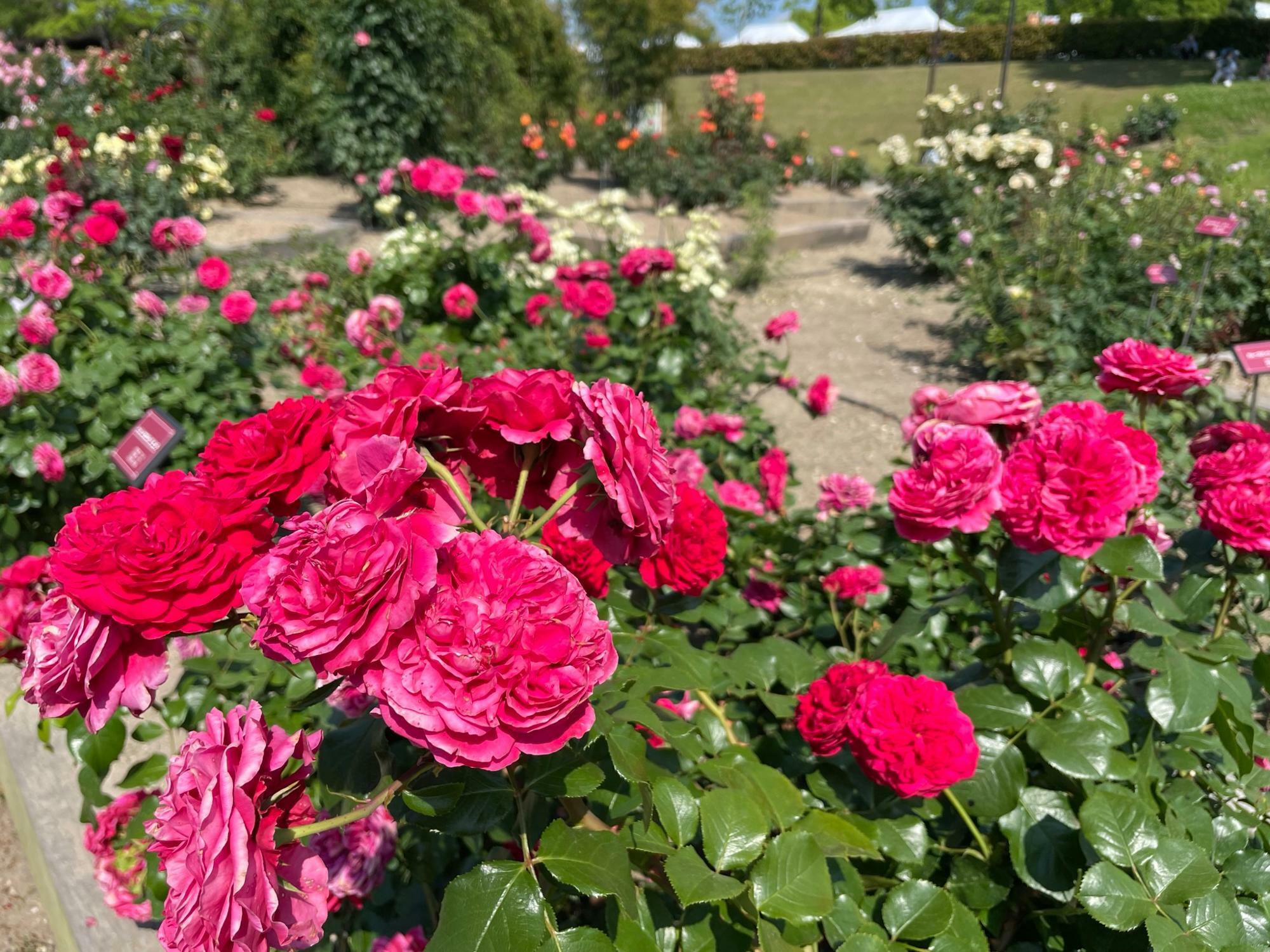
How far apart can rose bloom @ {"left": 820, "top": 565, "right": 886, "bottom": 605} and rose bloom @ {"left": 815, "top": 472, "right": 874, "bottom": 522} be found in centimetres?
30

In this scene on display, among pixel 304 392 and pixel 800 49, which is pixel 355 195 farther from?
pixel 800 49

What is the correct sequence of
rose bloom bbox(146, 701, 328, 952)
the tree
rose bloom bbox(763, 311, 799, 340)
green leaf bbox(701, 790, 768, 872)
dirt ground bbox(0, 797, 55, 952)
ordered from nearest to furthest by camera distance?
rose bloom bbox(146, 701, 328, 952)
green leaf bbox(701, 790, 768, 872)
dirt ground bbox(0, 797, 55, 952)
rose bloom bbox(763, 311, 799, 340)
the tree

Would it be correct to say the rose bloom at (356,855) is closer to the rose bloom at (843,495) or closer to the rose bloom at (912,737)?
the rose bloom at (912,737)

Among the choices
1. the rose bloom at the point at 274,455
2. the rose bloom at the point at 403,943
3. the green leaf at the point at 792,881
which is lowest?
the rose bloom at the point at 403,943

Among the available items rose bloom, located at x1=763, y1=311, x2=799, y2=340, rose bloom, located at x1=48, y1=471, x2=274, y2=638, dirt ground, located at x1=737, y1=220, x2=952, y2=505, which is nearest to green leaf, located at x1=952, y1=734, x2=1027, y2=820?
rose bloom, located at x1=48, y1=471, x2=274, y2=638

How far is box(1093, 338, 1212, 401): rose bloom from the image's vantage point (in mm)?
1133

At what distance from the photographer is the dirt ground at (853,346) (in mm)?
3738

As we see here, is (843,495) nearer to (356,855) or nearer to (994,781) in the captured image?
(994,781)

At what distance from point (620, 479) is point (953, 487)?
0.52 metres

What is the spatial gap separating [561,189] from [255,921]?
9610 mm

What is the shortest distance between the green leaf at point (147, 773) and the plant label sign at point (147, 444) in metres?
0.54

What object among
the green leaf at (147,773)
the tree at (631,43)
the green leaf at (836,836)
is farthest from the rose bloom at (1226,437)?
the tree at (631,43)

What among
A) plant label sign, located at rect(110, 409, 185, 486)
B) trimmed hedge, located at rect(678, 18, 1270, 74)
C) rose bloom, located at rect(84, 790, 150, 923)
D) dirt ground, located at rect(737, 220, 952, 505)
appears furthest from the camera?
trimmed hedge, located at rect(678, 18, 1270, 74)

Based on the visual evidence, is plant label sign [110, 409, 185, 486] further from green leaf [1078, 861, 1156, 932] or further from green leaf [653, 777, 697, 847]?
green leaf [1078, 861, 1156, 932]
